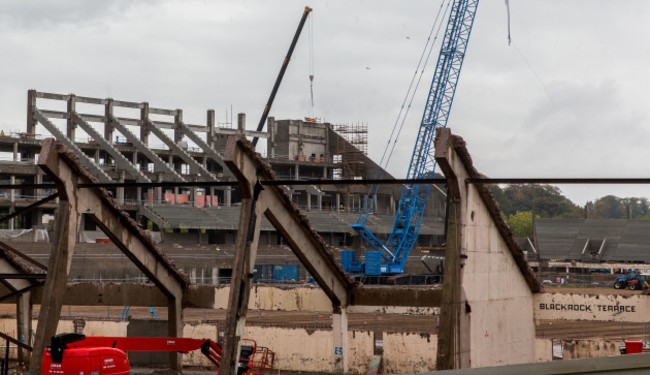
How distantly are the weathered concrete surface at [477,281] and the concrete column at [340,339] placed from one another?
5027mm

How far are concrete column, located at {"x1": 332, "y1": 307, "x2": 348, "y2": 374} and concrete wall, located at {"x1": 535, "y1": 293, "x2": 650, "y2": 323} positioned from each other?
5393 mm

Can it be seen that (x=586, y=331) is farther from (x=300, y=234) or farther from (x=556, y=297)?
(x=300, y=234)

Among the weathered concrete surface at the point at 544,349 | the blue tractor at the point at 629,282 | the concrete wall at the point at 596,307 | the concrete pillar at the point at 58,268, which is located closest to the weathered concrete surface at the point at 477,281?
the concrete wall at the point at 596,307

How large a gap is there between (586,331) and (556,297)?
60.6 feet

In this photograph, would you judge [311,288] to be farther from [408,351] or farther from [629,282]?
[629,282]

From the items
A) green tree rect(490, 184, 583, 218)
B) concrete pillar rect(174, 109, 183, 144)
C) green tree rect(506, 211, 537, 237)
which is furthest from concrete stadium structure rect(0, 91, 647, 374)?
green tree rect(490, 184, 583, 218)

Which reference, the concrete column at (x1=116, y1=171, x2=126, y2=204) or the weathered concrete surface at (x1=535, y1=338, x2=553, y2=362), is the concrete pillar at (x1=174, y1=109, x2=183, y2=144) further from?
the weathered concrete surface at (x1=535, y1=338, x2=553, y2=362)

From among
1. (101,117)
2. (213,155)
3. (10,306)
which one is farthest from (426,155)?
(10,306)

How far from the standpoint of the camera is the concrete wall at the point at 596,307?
21188 millimetres

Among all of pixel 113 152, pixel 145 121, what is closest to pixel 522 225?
pixel 145 121

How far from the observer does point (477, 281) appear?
698 inches

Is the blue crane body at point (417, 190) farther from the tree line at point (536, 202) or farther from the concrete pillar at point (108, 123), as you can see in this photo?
the tree line at point (536, 202)

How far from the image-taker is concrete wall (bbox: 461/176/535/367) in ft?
56.9

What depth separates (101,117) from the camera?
75500 millimetres
